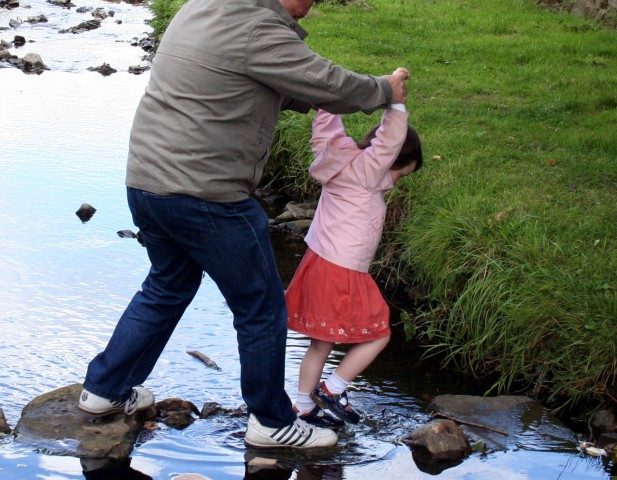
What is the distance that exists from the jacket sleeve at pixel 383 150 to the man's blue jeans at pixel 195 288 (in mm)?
633

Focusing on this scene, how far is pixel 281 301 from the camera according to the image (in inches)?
172

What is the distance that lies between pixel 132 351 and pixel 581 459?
81.5 inches

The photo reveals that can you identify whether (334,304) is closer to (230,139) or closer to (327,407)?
(327,407)

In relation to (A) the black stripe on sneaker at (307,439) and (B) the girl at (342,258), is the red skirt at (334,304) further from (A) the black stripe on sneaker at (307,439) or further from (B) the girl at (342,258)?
(A) the black stripe on sneaker at (307,439)

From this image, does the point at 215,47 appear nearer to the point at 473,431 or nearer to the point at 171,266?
the point at 171,266

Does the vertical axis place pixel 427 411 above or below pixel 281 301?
below

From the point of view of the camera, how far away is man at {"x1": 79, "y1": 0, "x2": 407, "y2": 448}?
155 inches

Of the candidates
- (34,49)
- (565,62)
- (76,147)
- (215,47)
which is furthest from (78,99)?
(215,47)

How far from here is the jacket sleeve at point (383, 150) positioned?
4.61 m

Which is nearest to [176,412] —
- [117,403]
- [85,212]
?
[117,403]

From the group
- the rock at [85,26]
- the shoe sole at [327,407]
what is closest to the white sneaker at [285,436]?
the shoe sole at [327,407]

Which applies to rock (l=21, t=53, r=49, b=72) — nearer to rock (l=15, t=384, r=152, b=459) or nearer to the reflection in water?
rock (l=15, t=384, r=152, b=459)

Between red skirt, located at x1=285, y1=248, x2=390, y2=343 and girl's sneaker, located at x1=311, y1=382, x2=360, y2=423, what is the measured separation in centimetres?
34

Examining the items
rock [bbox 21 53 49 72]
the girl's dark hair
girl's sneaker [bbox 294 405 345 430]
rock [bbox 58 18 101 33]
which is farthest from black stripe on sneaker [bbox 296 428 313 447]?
rock [bbox 58 18 101 33]
